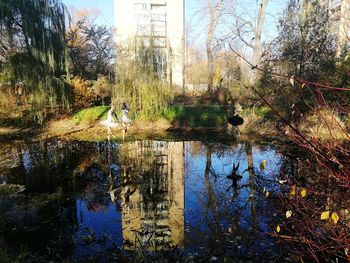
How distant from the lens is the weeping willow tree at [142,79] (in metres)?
14.7

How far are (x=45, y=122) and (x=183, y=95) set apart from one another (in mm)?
9254

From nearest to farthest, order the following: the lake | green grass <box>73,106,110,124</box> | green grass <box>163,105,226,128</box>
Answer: the lake → green grass <box>163,105,226,128</box> → green grass <box>73,106,110,124</box>

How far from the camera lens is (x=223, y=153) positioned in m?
10.9

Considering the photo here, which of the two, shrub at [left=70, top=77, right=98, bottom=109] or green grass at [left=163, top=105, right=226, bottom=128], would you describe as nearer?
green grass at [left=163, top=105, right=226, bottom=128]

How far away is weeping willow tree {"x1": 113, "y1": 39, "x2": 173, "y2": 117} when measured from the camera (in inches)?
580

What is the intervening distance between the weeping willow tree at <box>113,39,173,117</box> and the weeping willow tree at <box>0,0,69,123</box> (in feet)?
9.32

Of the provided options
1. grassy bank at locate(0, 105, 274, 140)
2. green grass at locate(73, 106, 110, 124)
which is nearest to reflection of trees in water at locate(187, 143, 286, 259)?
grassy bank at locate(0, 105, 274, 140)

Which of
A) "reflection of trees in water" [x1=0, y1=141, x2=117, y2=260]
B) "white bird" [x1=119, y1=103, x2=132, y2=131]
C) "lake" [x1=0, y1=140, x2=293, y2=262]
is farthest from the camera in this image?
"white bird" [x1=119, y1=103, x2=132, y2=131]

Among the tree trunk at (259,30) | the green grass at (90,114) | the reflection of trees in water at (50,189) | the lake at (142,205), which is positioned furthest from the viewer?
the tree trunk at (259,30)

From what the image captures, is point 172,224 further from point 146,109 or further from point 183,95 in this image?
point 183,95

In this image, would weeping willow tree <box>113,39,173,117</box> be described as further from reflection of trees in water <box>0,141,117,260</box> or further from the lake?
the lake

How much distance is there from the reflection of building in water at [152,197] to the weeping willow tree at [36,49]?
5793 millimetres

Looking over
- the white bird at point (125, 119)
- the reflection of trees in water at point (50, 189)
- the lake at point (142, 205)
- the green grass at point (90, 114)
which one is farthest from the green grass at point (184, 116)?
the lake at point (142, 205)

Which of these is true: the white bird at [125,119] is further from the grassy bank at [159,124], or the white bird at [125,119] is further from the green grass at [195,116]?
the green grass at [195,116]
